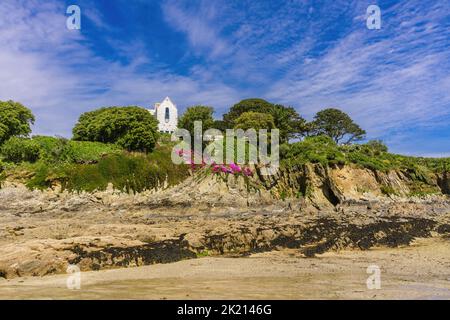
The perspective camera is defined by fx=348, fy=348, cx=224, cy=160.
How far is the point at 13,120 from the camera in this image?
35250 millimetres

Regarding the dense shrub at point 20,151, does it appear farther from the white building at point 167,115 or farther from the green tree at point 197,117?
the white building at point 167,115

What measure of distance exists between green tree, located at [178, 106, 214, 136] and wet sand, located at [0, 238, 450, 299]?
118 feet

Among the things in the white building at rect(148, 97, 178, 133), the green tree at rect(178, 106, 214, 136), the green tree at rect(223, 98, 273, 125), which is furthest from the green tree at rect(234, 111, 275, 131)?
the white building at rect(148, 97, 178, 133)

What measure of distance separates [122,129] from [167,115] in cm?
2374

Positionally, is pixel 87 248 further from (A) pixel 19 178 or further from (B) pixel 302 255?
(A) pixel 19 178

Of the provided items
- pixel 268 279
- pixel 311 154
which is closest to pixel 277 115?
pixel 311 154

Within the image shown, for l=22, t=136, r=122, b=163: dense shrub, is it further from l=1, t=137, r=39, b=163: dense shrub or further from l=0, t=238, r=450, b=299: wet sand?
l=0, t=238, r=450, b=299: wet sand

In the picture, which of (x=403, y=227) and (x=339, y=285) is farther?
(x=403, y=227)

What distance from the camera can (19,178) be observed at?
27719 mm

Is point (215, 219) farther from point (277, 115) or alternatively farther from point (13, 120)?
point (277, 115)

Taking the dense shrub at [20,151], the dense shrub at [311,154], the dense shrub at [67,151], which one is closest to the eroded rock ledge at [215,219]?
the dense shrub at [311,154]

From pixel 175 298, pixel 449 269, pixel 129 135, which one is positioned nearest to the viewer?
pixel 175 298
